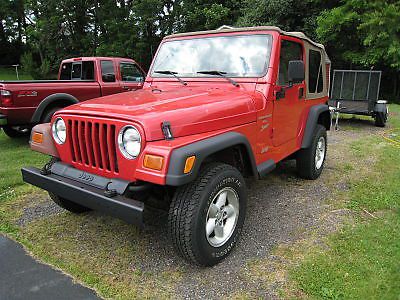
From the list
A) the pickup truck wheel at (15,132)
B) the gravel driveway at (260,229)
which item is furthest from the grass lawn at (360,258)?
the pickup truck wheel at (15,132)

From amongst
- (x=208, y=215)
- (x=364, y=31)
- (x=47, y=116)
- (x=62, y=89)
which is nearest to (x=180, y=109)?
(x=208, y=215)

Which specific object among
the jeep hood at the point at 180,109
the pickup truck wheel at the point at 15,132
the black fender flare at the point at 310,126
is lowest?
the pickup truck wheel at the point at 15,132

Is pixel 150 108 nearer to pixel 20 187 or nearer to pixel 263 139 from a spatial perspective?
pixel 263 139

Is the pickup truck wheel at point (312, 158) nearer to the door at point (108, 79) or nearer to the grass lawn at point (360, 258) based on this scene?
the grass lawn at point (360, 258)

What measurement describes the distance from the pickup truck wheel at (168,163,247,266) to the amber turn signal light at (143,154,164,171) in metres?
0.39

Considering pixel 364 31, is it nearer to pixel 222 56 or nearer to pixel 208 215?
pixel 222 56

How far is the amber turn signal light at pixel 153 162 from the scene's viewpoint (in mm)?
2541

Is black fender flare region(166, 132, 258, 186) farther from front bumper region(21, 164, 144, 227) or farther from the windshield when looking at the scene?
the windshield

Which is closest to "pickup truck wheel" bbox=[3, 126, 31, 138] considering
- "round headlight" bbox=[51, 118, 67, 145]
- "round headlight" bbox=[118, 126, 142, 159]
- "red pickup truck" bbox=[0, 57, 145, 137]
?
"red pickup truck" bbox=[0, 57, 145, 137]

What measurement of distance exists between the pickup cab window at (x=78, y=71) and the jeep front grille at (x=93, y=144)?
18.8 ft

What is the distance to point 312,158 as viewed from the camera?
16.6ft

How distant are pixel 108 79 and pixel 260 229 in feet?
19.4

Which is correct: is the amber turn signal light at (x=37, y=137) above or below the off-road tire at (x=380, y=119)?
above

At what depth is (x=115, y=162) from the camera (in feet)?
9.43
